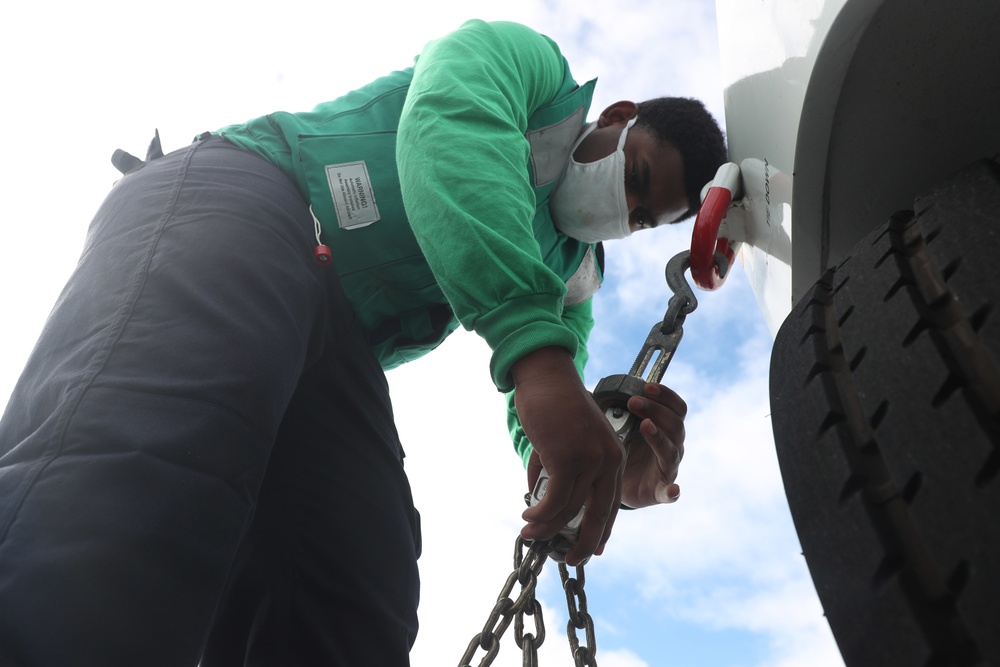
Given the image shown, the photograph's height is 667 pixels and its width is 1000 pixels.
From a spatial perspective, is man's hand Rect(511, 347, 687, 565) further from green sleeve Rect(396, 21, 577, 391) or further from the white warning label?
the white warning label

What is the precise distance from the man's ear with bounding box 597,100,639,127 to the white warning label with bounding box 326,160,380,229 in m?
0.79

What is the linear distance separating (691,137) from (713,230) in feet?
2.57

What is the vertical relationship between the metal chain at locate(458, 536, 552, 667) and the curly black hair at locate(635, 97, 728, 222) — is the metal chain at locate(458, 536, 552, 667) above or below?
below

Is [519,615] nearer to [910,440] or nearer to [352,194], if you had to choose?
[910,440]

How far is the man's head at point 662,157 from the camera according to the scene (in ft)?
6.50

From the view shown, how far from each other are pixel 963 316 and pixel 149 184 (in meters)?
1.25

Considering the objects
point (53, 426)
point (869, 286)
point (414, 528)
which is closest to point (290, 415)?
point (414, 528)

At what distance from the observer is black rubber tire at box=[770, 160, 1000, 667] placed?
0.57 meters

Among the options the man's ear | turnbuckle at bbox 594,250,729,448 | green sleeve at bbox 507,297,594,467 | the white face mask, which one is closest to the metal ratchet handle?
turnbuckle at bbox 594,250,729,448

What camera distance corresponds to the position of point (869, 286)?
0.78 meters

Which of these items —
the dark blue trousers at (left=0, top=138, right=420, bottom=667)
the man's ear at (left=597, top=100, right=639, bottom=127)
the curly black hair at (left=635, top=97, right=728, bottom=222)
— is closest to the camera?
the dark blue trousers at (left=0, top=138, right=420, bottom=667)

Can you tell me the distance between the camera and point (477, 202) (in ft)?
3.92

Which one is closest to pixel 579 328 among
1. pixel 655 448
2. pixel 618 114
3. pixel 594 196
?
pixel 594 196

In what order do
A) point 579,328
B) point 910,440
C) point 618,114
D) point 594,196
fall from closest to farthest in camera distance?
point 910,440 < point 594,196 < point 618,114 < point 579,328
